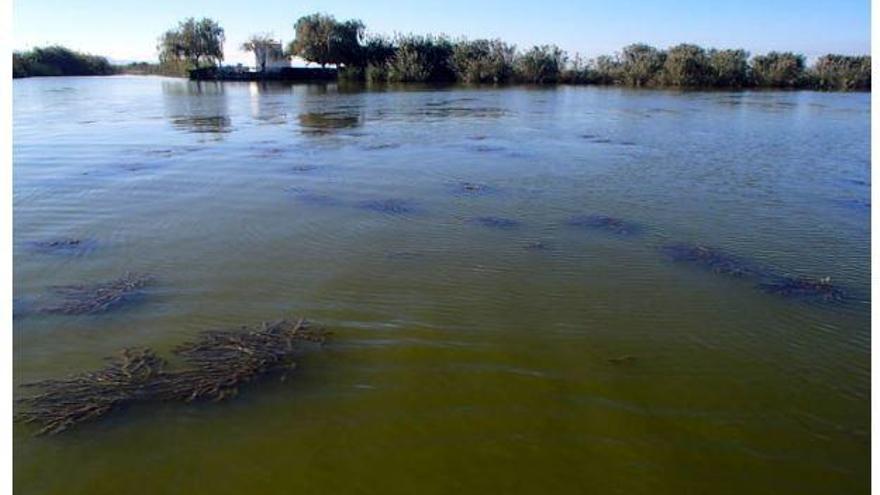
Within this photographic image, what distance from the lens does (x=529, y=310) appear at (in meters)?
5.47

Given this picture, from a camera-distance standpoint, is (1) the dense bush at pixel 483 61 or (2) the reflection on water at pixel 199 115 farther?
(1) the dense bush at pixel 483 61

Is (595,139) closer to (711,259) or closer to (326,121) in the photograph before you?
(326,121)

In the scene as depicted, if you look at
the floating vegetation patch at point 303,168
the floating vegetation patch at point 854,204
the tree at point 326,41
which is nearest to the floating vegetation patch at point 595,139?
the floating vegetation patch at point 854,204

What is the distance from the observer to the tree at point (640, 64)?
47.1m

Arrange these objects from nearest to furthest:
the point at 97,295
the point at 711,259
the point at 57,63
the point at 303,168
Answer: the point at 97,295
the point at 711,259
the point at 303,168
the point at 57,63

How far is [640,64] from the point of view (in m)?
47.9

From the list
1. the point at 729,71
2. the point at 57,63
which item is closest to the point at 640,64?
the point at 729,71

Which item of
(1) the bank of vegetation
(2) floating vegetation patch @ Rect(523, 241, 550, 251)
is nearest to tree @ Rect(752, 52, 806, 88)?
(1) the bank of vegetation

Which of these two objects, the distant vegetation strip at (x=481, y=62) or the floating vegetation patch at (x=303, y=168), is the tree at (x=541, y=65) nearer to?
the distant vegetation strip at (x=481, y=62)

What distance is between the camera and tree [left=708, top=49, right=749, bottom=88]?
45.9 m

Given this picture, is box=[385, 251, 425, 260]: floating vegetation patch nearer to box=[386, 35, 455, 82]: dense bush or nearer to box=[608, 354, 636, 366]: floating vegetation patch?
box=[608, 354, 636, 366]: floating vegetation patch

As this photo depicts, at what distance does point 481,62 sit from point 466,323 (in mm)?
50330

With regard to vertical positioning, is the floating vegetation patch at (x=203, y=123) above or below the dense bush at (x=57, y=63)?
below

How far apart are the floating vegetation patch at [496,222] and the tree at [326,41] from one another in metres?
55.1
